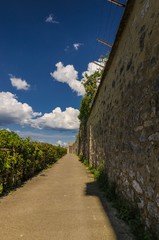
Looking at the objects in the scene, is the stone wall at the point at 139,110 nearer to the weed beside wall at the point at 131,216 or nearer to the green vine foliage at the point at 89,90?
the weed beside wall at the point at 131,216

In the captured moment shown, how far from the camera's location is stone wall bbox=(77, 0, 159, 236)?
3502mm

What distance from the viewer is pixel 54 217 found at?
14.8ft

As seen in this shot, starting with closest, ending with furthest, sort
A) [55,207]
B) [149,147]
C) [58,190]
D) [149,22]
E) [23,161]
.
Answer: [149,147] → [149,22] → [55,207] → [58,190] → [23,161]

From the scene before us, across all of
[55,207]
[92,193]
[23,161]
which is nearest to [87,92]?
[23,161]

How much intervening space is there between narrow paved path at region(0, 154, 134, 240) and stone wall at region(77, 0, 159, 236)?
85cm

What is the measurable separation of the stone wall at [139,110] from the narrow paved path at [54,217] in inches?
33.4

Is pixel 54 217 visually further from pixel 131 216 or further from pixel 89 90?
pixel 89 90

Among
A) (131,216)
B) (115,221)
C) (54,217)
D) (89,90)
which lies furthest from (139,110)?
(89,90)

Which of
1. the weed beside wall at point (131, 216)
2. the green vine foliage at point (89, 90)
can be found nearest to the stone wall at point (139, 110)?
the weed beside wall at point (131, 216)

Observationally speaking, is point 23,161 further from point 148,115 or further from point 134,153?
point 148,115

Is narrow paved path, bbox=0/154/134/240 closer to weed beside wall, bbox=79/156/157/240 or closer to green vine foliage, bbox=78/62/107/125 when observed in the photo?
weed beside wall, bbox=79/156/157/240

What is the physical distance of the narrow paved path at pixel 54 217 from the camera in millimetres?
3670

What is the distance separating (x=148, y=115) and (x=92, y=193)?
3.98 m

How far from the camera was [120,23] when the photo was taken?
5.80m
